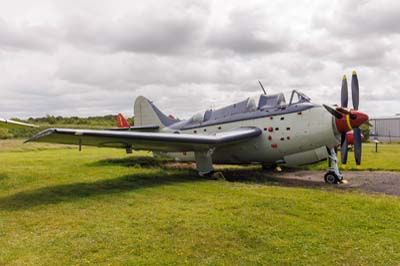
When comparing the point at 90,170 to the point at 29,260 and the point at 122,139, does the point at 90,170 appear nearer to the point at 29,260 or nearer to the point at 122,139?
the point at 122,139

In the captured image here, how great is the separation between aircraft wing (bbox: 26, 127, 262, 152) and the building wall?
165ft

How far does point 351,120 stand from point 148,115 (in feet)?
34.3

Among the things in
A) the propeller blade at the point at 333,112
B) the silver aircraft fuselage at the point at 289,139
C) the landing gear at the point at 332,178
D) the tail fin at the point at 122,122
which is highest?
the tail fin at the point at 122,122

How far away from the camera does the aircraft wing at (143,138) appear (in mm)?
8695

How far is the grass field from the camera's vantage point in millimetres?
4289

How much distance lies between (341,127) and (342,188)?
1846 mm

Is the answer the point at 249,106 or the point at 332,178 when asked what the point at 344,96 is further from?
the point at 249,106

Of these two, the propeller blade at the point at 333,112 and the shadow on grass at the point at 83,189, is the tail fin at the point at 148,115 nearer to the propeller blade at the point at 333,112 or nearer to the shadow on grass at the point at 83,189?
the shadow on grass at the point at 83,189

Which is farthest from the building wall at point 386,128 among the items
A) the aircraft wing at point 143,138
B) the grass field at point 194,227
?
the grass field at point 194,227

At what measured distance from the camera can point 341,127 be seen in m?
10.3

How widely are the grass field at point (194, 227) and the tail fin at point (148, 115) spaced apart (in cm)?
827

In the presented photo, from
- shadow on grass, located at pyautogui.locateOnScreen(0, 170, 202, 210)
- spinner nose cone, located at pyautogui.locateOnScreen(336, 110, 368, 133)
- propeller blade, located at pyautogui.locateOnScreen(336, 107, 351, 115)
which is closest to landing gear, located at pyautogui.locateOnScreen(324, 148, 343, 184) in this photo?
spinner nose cone, located at pyautogui.locateOnScreen(336, 110, 368, 133)

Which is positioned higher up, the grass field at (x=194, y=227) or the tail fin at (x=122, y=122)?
the tail fin at (x=122, y=122)

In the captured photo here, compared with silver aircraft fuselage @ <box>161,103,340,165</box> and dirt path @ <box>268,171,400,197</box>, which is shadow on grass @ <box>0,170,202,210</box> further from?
dirt path @ <box>268,171,400,197</box>
